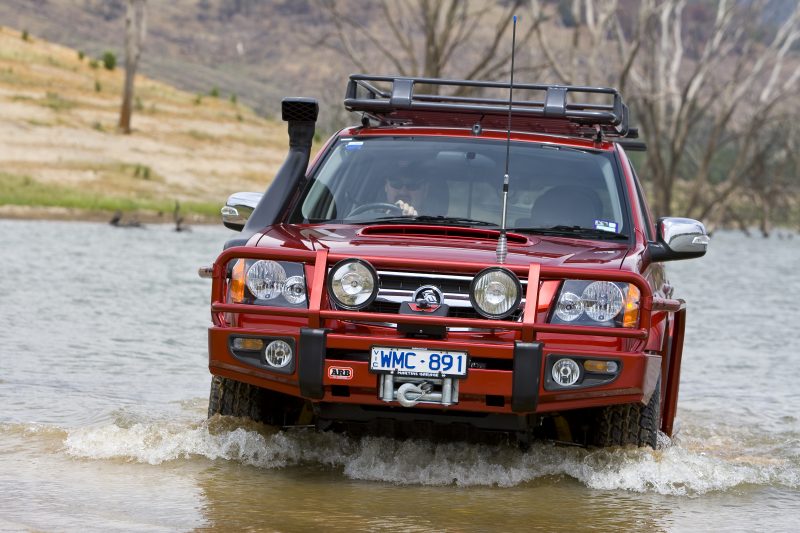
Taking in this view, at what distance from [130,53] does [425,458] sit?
A: 50.8 meters

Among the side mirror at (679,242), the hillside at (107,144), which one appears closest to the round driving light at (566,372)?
the side mirror at (679,242)

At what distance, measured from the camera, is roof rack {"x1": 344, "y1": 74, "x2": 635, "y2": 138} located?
802 cm

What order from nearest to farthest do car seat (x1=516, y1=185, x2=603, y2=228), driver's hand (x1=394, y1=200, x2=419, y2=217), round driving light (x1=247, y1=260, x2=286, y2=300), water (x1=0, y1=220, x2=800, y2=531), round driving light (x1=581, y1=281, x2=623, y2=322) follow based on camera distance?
water (x1=0, y1=220, x2=800, y2=531) → round driving light (x1=581, y1=281, x2=623, y2=322) → round driving light (x1=247, y1=260, x2=286, y2=300) → car seat (x1=516, y1=185, x2=603, y2=228) → driver's hand (x1=394, y1=200, x2=419, y2=217)

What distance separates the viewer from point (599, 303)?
632cm

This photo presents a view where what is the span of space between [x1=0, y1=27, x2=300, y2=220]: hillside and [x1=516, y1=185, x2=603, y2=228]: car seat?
30.4 m

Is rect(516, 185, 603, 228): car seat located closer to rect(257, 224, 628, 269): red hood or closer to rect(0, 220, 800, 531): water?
rect(257, 224, 628, 269): red hood

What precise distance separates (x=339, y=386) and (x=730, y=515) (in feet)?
5.80

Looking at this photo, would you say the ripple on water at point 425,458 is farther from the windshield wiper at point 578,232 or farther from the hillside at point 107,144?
the hillside at point 107,144

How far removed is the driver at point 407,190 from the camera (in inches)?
298

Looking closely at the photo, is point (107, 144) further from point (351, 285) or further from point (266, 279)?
point (351, 285)

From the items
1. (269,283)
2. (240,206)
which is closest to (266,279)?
(269,283)

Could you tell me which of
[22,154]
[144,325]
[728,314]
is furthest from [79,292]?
[22,154]

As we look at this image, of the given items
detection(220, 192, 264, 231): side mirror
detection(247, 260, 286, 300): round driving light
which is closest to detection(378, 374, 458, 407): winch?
detection(247, 260, 286, 300): round driving light

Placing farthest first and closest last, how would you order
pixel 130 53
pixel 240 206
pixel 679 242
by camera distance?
pixel 130 53 < pixel 240 206 < pixel 679 242
